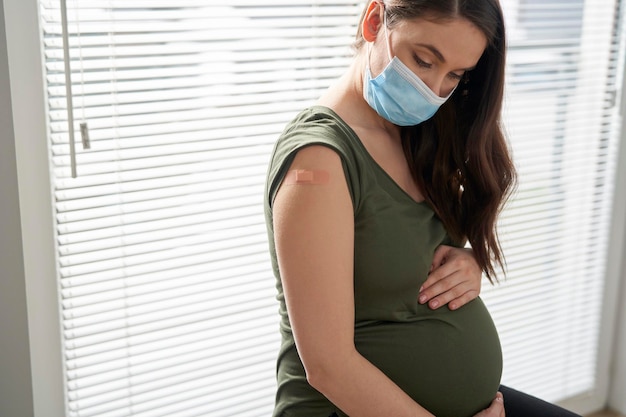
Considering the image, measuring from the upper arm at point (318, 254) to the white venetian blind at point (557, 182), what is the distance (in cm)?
112

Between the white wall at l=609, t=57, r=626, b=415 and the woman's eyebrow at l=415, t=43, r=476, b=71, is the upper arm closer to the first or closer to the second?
the woman's eyebrow at l=415, t=43, r=476, b=71

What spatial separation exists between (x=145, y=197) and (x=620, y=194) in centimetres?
164

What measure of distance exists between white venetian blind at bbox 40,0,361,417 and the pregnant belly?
55 centimetres

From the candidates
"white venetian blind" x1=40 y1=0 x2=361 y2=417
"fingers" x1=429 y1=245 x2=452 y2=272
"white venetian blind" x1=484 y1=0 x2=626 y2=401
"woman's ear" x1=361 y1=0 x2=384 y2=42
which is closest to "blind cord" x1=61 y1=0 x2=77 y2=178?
"white venetian blind" x1=40 y1=0 x2=361 y2=417

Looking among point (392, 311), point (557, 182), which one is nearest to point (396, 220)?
point (392, 311)

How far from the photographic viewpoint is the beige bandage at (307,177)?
1.13 m

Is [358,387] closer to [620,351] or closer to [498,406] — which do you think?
[498,406]

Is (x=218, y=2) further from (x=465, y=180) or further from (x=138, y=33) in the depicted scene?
(x=465, y=180)

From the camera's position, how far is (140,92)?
1.55 meters

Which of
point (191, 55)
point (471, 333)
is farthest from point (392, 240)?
point (191, 55)

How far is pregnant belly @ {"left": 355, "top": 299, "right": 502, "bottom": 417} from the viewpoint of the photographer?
128 centimetres

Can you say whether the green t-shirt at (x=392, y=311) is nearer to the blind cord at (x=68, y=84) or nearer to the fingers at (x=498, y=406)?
the fingers at (x=498, y=406)

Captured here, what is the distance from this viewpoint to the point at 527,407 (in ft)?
4.90

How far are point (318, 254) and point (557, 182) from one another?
144 cm
